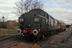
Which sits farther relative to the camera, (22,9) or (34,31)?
(22,9)

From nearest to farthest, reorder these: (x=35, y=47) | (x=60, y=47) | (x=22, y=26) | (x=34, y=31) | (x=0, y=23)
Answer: (x=35, y=47) < (x=60, y=47) < (x=34, y=31) < (x=22, y=26) < (x=0, y=23)

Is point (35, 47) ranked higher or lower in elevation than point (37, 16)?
lower

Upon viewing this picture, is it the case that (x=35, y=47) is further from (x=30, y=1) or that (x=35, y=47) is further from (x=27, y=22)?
(x=30, y=1)

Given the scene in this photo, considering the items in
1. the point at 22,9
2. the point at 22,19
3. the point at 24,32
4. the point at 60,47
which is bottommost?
the point at 60,47

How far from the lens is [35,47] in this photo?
14938mm

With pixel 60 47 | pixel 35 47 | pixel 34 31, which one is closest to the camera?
pixel 35 47

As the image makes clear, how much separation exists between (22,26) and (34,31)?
1.92m

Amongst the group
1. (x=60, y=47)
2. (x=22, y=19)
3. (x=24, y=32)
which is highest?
(x=22, y=19)

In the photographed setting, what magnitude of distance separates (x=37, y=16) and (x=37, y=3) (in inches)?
1251

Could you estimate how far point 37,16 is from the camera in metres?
21.0

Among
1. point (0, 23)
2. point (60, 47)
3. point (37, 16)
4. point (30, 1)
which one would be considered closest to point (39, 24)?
point (37, 16)

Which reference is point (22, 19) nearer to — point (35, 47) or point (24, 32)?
point (24, 32)

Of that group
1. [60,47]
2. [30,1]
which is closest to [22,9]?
[30,1]

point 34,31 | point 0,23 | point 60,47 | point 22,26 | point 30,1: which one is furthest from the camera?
point 30,1
